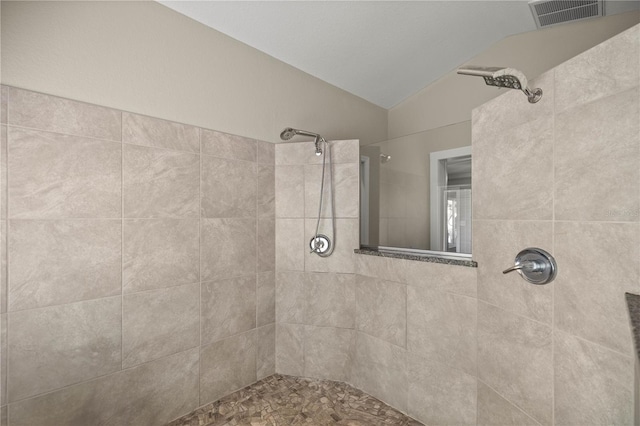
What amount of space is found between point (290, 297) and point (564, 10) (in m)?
2.40

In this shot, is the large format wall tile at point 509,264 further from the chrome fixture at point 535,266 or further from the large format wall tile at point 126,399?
the large format wall tile at point 126,399

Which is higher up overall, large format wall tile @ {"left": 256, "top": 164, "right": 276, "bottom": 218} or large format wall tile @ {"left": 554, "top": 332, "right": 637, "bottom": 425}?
large format wall tile @ {"left": 256, "top": 164, "right": 276, "bottom": 218}

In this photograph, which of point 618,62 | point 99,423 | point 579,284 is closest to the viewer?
point 618,62

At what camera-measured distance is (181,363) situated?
1.71 meters

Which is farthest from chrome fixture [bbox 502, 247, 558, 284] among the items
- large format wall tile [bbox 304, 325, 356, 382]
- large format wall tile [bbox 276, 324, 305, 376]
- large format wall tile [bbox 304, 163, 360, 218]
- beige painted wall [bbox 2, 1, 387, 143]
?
beige painted wall [bbox 2, 1, 387, 143]

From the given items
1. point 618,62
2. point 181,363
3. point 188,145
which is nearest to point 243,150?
point 188,145

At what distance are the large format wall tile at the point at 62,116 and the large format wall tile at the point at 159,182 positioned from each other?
0.39 feet

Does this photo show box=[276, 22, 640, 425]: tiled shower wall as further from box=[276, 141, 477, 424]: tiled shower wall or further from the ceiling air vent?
the ceiling air vent

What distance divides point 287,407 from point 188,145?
160 cm

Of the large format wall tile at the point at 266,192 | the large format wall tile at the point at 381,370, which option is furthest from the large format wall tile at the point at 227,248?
the large format wall tile at the point at 381,370

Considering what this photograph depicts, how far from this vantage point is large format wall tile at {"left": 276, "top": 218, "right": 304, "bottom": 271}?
213 centimetres

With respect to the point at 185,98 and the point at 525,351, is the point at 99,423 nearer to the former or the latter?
the point at 185,98

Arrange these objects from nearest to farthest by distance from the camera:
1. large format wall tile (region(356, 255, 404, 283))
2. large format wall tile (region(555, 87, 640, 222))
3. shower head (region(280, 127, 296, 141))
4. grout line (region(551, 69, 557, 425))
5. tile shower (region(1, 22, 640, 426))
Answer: large format wall tile (region(555, 87, 640, 222)) → tile shower (region(1, 22, 640, 426)) → grout line (region(551, 69, 557, 425)) → large format wall tile (region(356, 255, 404, 283)) → shower head (region(280, 127, 296, 141))

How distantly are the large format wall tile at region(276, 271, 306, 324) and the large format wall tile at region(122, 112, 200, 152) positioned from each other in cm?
101
